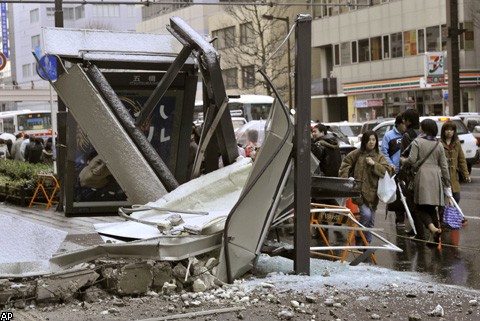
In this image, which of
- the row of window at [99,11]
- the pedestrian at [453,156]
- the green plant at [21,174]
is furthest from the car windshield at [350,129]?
the row of window at [99,11]

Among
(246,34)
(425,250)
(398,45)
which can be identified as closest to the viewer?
(425,250)

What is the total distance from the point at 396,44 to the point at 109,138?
49.2m

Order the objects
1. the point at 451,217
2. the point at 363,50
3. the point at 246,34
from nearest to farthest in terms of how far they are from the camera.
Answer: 1. the point at 451,217
2. the point at 363,50
3. the point at 246,34

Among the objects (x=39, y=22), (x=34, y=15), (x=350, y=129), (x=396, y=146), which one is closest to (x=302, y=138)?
(x=396, y=146)

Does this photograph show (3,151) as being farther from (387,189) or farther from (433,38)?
(387,189)

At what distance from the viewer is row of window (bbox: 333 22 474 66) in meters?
51.1

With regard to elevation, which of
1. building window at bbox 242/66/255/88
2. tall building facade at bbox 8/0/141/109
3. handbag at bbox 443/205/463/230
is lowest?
handbag at bbox 443/205/463/230

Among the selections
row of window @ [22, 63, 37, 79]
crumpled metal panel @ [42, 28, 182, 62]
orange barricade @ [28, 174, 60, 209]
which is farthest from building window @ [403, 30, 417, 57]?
row of window @ [22, 63, 37, 79]

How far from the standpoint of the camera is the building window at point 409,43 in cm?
5444

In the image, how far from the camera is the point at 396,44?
56.3 meters

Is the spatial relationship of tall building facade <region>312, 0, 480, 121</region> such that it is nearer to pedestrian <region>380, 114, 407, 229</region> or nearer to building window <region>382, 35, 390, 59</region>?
building window <region>382, 35, 390, 59</region>

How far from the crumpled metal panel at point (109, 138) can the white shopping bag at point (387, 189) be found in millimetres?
3536

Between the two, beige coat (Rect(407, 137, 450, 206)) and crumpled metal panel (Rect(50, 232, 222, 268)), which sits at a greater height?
beige coat (Rect(407, 137, 450, 206))

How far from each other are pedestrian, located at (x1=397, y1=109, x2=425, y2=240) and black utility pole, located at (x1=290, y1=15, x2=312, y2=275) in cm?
466
